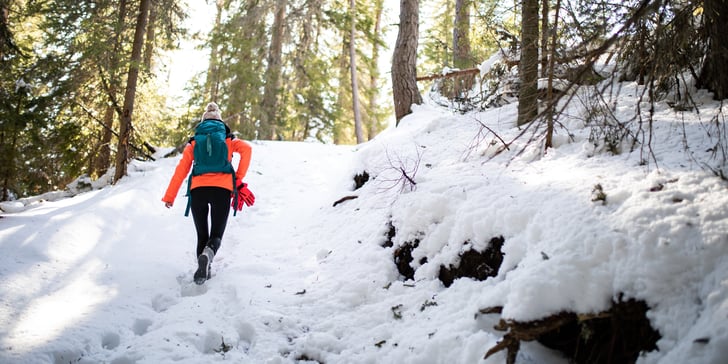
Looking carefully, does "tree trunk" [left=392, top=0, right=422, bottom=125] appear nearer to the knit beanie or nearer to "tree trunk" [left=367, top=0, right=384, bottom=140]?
the knit beanie

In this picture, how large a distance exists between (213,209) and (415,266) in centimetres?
249

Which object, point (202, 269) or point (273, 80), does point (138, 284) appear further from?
point (273, 80)

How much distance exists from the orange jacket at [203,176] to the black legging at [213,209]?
2.9 inches

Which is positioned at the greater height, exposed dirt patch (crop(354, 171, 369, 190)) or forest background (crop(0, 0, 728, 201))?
forest background (crop(0, 0, 728, 201))

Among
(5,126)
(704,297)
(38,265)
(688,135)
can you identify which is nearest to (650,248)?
(704,297)

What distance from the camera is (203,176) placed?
443 centimetres

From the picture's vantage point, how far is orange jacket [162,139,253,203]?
4.43m

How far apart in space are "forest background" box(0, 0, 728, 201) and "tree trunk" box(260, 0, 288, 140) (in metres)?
0.06

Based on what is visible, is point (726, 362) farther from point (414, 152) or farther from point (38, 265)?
point (38, 265)

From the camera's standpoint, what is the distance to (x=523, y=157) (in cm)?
432

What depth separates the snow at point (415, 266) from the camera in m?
2.26

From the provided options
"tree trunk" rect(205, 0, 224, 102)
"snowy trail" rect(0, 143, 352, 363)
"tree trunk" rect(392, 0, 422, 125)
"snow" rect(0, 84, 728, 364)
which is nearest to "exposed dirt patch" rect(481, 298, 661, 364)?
"snow" rect(0, 84, 728, 364)

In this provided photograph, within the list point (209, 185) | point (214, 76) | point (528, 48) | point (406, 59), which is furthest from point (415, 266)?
point (214, 76)

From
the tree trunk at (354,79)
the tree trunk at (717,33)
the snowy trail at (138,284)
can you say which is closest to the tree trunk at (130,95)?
the snowy trail at (138,284)
